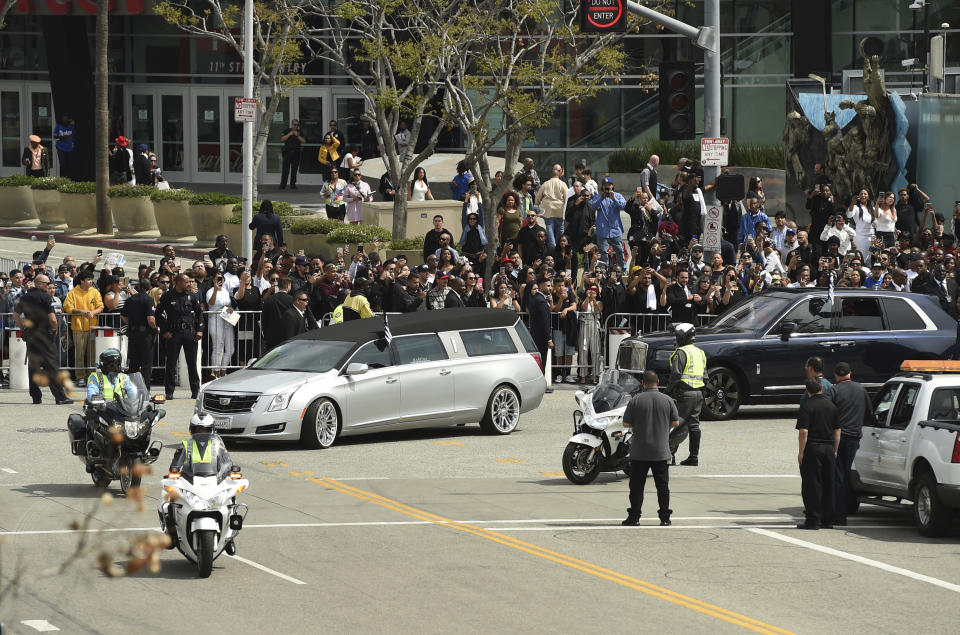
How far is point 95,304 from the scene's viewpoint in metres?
24.6

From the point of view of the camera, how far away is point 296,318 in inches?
936

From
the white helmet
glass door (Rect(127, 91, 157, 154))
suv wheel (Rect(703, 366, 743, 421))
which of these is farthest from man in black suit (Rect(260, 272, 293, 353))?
glass door (Rect(127, 91, 157, 154))

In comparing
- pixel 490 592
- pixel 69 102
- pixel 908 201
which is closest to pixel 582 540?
pixel 490 592

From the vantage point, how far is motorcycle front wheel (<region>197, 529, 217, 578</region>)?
12.4m

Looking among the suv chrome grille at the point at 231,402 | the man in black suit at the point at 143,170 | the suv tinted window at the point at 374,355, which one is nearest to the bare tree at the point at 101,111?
the man in black suit at the point at 143,170

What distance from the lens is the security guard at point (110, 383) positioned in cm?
1692

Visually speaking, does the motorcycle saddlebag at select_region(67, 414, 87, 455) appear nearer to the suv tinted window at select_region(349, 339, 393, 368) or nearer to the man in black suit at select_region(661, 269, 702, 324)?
the suv tinted window at select_region(349, 339, 393, 368)

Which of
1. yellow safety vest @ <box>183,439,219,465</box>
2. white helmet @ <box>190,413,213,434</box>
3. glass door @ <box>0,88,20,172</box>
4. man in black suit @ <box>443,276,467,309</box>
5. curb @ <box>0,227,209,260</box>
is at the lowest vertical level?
yellow safety vest @ <box>183,439,219,465</box>

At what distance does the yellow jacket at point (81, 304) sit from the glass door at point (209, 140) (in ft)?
88.6

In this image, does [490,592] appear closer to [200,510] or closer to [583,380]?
[200,510]

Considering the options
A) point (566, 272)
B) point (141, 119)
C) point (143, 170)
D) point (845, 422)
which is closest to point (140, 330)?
point (566, 272)

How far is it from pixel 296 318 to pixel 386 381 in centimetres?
367

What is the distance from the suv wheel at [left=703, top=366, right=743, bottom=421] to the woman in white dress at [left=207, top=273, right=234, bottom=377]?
24.7 feet

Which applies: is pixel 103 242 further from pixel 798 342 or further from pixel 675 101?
pixel 798 342
